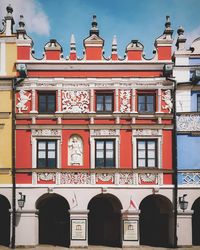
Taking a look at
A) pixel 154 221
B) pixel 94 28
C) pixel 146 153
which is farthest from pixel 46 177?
pixel 94 28

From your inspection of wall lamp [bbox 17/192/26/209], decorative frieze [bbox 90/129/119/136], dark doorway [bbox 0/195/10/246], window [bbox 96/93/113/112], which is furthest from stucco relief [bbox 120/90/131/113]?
dark doorway [bbox 0/195/10/246]

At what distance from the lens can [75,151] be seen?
65.5 ft

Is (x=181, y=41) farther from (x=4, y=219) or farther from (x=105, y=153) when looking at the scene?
(x=4, y=219)

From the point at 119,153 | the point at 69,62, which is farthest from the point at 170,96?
the point at 69,62

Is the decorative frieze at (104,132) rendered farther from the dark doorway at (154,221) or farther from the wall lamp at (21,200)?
the wall lamp at (21,200)

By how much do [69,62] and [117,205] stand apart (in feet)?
25.2

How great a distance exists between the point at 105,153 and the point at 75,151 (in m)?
1.49

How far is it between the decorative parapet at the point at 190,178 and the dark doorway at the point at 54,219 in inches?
256

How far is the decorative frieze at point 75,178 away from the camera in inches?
776

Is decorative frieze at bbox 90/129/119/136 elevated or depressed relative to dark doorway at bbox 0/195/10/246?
elevated

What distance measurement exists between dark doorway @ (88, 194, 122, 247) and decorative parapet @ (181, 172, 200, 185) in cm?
379

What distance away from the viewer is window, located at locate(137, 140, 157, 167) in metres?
20.0

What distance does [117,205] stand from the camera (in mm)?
20625

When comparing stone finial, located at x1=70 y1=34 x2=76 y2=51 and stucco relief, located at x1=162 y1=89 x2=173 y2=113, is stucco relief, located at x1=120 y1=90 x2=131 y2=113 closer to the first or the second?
stucco relief, located at x1=162 y1=89 x2=173 y2=113
